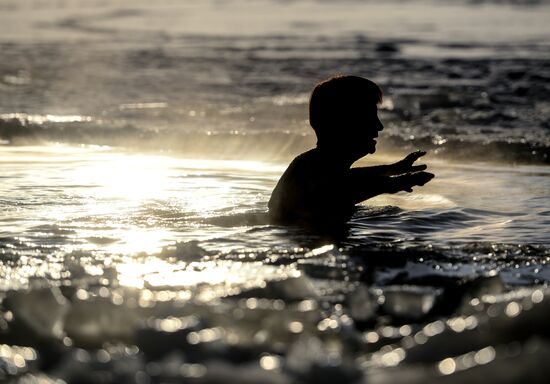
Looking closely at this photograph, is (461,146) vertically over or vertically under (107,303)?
under

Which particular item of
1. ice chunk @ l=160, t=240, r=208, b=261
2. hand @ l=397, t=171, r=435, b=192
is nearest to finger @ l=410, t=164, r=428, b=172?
hand @ l=397, t=171, r=435, b=192

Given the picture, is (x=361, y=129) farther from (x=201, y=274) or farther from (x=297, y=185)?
(x=201, y=274)

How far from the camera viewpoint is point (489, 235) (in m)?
5.78

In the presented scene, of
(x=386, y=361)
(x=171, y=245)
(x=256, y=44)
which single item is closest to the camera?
(x=386, y=361)

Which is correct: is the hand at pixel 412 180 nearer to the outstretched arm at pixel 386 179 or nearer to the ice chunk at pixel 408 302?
the outstretched arm at pixel 386 179

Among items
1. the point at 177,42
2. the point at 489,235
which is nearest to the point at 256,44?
the point at 177,42

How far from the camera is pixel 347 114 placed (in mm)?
6129

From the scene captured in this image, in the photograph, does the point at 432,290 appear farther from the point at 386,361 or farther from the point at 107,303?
the point at 107,303

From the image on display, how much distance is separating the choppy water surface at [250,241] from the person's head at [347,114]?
1.66ft

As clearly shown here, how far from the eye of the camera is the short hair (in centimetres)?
613

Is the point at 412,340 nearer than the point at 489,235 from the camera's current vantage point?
Yes

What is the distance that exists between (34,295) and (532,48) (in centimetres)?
1754

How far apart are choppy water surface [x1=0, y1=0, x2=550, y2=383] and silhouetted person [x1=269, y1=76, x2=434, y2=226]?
190 mm

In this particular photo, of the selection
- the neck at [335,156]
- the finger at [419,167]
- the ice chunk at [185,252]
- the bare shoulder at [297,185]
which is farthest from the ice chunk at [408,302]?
the neck at [335,156]
